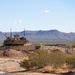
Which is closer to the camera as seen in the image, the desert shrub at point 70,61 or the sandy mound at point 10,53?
the desert shrub at point 70,61

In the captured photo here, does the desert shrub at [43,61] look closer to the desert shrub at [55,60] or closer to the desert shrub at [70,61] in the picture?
the desert shrub at [55,60]

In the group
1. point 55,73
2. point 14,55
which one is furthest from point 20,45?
point 55,73

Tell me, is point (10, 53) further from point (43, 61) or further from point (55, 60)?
point (55, 60)

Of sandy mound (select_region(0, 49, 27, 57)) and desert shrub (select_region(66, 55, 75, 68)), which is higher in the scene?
desert shrub (select_region(66, 55, 75, 68))

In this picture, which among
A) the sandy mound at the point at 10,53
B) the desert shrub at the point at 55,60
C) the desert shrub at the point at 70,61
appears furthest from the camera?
the sandy mound at the point at 10,53

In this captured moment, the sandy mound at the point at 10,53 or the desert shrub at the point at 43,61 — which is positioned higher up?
the desert shrub at the point at 43,61

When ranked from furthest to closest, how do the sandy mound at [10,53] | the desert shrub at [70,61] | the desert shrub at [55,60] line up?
1. the sandy mound at [10,53]
2. the desert shrub at [70,61]
3. the desert shrub at [55,60]

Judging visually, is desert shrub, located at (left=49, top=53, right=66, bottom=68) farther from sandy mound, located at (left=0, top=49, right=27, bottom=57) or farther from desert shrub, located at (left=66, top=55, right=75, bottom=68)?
sandy mound, located at (left=0, top=49, right=27, bottom=57)

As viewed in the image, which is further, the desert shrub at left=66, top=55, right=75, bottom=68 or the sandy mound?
the sandy mound

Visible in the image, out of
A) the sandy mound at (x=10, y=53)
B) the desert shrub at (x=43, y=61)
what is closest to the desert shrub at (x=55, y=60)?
the desert shrub at (x=43, y=61)

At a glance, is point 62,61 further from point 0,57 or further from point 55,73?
point 0,57

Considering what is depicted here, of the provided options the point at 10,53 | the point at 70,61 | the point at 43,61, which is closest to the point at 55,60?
the point at 43,61

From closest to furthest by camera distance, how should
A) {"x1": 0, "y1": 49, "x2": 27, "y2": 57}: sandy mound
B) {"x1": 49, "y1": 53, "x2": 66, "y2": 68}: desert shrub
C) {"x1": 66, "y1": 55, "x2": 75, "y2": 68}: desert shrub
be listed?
{"x1": 49, "y1": 53, "x2": 66, "y2": 68}: desert shrub
{"x1": 66, "y1": 55, "x2": 75, "y2": 68}: desert shrub
{"x1": 0, "y1": 49, "x2": 27, "y2": 57}: sandy mound

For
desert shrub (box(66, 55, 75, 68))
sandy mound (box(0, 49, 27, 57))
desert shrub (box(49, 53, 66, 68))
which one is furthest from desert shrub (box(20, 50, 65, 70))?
sandy mound (box(0, 49, 27, 57))
